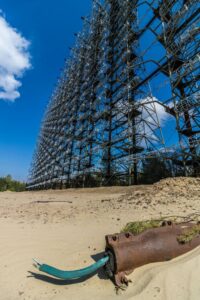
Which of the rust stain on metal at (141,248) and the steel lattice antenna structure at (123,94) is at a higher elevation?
the steel lattice antenna structure at (123,94)

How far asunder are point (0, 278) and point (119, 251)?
953 millimetres

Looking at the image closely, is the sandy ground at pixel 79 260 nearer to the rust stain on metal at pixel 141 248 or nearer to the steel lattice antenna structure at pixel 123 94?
the rust stain on metal at pixel 141 248

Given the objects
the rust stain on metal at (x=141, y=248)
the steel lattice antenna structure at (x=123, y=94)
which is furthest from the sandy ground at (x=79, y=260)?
the steel lattice antenna structure at (x=123, y=94)

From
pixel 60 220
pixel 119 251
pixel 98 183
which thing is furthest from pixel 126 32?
pixel 119 251

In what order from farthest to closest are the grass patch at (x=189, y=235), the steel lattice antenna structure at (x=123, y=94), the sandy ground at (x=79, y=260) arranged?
the steel lattice antenna structure at (x=123, y=94) → the grass patch at (x=189, y=235) → the sandy ground at (x=79, y=260)

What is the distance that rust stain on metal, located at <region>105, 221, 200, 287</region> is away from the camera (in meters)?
1.25

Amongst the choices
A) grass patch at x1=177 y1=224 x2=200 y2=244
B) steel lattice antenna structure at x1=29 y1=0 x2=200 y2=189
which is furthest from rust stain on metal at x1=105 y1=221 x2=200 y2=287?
steel lattice antenna structure at x1=29 y1=0 x2=200 y2=189

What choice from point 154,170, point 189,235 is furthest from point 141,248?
point 154,170

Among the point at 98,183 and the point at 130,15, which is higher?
the point at 130,15

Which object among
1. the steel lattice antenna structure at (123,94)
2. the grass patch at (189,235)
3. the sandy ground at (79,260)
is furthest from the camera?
the steel lattice antenna structure at (123,94)

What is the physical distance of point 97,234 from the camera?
2.21 meters

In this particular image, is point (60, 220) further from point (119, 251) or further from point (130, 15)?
point (130, 15)

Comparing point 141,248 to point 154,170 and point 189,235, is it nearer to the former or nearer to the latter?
point 189,235

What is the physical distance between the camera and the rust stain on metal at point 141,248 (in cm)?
125
